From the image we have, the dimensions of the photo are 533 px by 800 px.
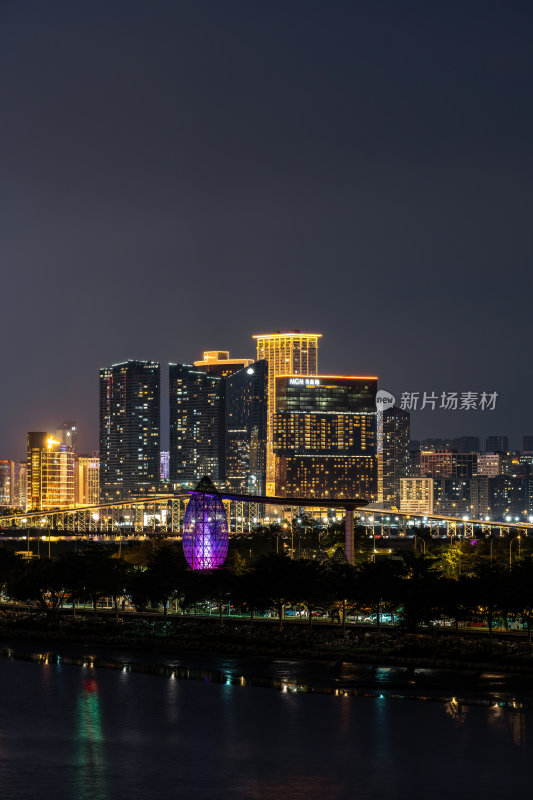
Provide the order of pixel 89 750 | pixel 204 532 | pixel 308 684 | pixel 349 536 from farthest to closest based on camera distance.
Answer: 1. pixel 204 532
2. pixel 349 536
3. pixel 308 684
4. pixel 89 750

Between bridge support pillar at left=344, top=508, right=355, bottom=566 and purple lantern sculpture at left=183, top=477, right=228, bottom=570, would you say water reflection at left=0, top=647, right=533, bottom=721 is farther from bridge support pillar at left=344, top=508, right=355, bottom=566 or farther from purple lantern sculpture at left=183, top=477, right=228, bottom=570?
bridge support pillar at left=344, top=508, right=355, bottom=566

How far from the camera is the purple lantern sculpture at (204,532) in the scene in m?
89.2

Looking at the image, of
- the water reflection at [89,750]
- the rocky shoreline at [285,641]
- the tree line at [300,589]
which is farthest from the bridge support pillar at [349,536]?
the water reflection at [89,750]

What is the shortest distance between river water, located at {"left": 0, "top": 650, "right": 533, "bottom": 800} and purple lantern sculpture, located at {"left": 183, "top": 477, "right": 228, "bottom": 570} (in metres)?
34.2

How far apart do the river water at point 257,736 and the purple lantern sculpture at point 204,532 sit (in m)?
34.2

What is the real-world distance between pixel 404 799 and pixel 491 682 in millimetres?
17876

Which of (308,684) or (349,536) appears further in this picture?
(349,536)

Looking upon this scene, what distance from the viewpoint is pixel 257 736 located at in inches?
1618

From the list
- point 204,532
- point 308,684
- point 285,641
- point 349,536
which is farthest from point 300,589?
point 204,532

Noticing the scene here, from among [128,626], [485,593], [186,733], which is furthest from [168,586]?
[186,733]

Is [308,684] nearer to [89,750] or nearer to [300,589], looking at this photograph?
[89,750]

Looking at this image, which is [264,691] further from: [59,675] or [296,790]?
[296,790]

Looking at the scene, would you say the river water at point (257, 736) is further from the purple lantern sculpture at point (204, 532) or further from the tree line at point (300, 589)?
the purple lantern sculpture at point (204, 532)

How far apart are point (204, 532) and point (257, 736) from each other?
160 feet
